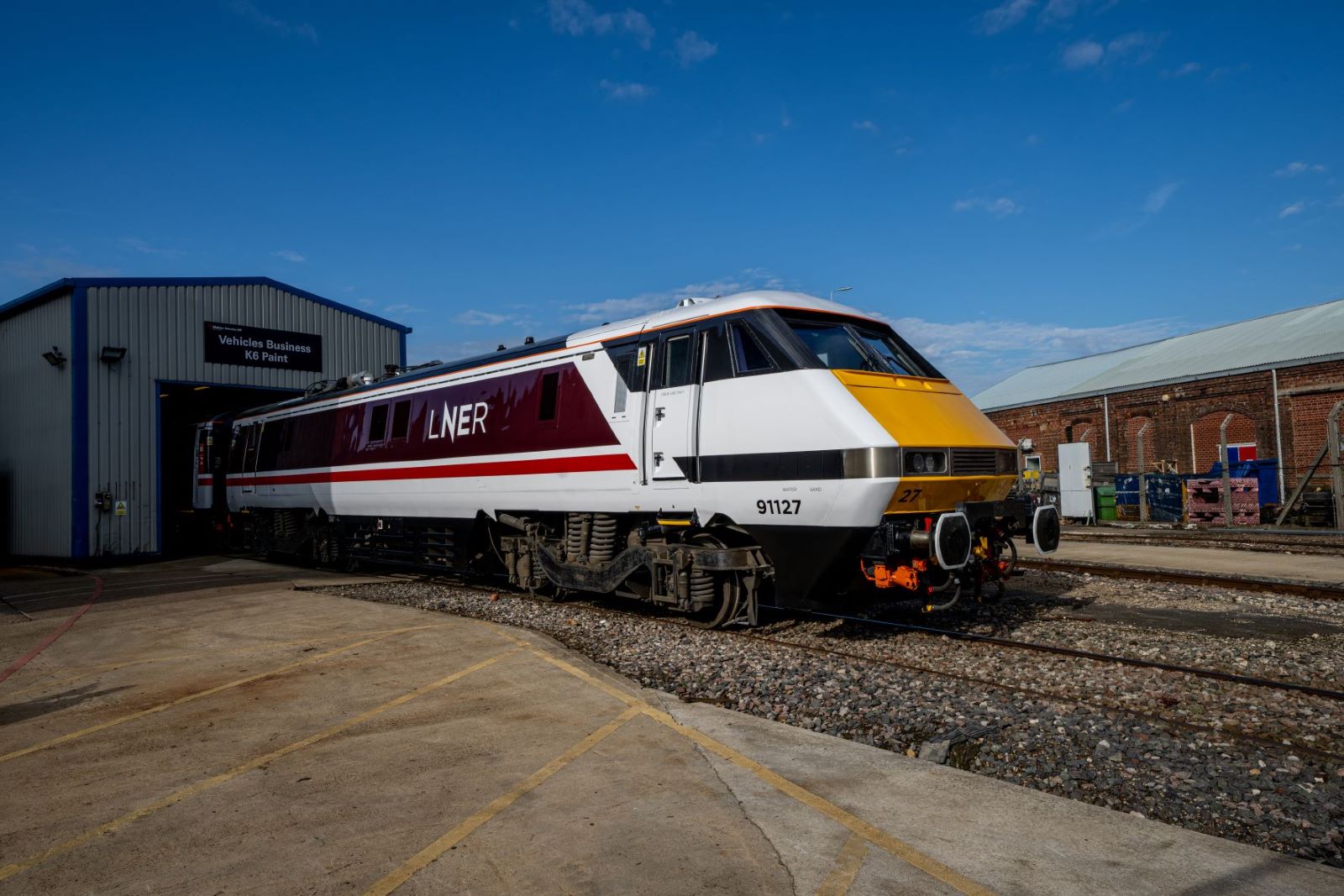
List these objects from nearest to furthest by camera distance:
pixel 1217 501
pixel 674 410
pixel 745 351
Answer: pixel 745 351 < pixel 674 410 < pixel 1217 501

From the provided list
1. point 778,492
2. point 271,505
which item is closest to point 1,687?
point 778,492

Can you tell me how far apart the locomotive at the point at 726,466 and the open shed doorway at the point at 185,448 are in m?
12.0

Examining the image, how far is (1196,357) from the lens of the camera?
3231 cm

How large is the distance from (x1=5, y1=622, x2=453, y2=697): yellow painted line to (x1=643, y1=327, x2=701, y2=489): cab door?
3195 millimetres

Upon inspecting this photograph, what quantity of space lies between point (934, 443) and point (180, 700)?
6.56 meters

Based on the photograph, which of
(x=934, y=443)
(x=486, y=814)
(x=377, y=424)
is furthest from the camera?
(x=377, y=424)

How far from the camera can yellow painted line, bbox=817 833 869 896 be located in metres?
3.38

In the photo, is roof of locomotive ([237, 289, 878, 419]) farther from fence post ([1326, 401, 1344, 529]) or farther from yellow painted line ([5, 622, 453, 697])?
fence post ([1326, 401, 1344, 529])

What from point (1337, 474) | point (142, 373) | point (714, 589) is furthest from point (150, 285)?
point (1337, 474)

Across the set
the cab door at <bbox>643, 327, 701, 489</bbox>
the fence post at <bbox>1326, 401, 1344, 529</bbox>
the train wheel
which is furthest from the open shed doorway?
the fence post at <bbox>1326, 401, 1344, 529</bbox>

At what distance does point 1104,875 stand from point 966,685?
120 inches

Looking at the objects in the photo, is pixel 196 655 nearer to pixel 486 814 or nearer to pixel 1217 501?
pixel 486 814

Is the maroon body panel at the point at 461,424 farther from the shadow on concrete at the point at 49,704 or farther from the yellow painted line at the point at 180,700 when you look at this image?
the shadow on concrete at the point at 49,704

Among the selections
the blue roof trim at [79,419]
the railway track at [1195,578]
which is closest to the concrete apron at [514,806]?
the railway track at [1195,578]
